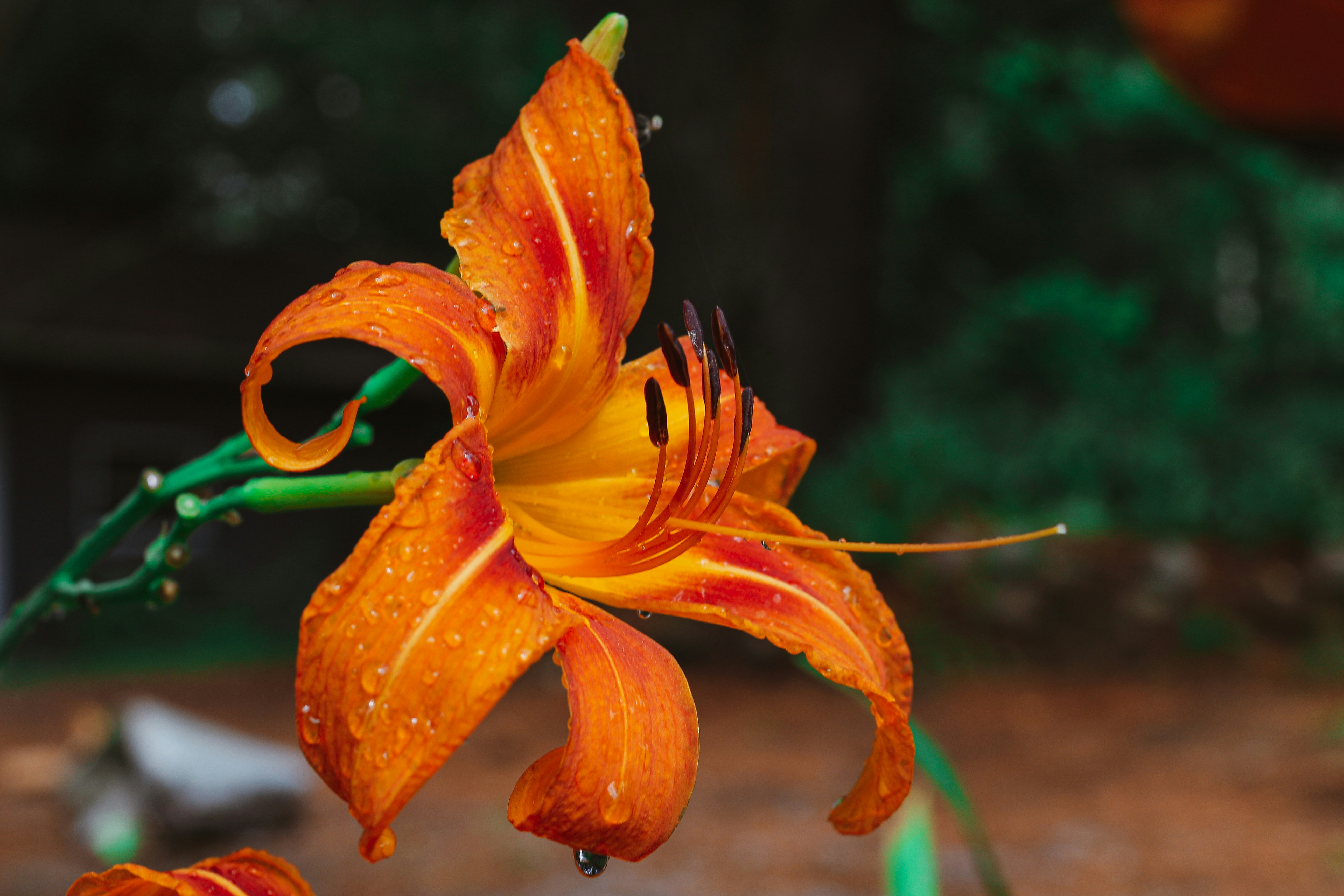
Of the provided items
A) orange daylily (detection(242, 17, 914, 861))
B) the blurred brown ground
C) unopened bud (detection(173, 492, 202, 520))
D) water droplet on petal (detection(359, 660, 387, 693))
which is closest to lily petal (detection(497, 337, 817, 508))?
orange daylily (detection(242, 17, 914, 861))

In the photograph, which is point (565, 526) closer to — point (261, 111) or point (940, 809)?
point (940, 809)

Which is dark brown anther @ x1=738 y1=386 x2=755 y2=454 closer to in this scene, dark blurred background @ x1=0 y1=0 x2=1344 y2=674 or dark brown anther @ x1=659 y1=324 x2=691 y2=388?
dark brown anther @ x1=659 y1=324 x2=691 y2=388

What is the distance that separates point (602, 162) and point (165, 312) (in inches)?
416

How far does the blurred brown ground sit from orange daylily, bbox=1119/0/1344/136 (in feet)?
9.17

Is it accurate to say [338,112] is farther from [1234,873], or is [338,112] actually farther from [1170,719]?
[1234,873]

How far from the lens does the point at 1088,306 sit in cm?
859

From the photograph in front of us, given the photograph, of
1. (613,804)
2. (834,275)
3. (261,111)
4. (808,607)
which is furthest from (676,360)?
(261,111)

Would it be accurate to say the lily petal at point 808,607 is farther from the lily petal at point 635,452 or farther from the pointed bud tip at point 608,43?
the pointed bud tip at point 608,43

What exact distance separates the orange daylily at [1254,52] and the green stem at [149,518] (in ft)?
13.9

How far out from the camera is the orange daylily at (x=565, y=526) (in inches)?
21.4

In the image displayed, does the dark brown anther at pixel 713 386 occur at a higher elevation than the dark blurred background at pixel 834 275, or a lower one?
higher

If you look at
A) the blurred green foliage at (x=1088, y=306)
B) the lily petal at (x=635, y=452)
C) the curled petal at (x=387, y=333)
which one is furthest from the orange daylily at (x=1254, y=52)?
the curled petal at (x=387, y=333)

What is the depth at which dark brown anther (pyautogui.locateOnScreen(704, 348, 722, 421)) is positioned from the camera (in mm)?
770

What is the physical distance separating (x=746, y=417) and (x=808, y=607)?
13 cm
